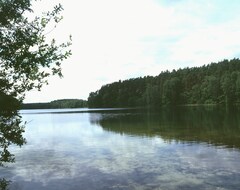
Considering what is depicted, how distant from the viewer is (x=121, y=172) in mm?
26000

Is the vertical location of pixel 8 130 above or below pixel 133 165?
above

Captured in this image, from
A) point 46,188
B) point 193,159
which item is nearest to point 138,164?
point 193,159

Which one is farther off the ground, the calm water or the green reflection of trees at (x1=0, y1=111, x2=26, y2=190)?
the green reflection of trees at (x1=0, y1=111, x2=26, y2=190)

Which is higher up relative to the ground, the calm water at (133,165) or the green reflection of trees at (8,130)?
the green reflection of trees at (8,130)

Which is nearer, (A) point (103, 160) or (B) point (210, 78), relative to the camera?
(A) point (103, 160)

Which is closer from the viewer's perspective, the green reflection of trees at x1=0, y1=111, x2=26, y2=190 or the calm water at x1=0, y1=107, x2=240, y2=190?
the green reflection of trees at x1=0, y1=111, x2=26, y2=190

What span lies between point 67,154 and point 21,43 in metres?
27.9

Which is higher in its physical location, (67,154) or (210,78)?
(210,78)

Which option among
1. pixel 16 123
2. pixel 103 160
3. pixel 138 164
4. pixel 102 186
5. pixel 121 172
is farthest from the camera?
pixel 103 160

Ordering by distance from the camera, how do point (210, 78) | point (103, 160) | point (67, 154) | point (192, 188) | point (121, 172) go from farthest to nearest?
point (210, 78) → point (67, 154) → point (103, 160) → point (121, 172) → point (192, 188)

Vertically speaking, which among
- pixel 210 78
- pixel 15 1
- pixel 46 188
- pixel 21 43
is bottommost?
pixel 46 188

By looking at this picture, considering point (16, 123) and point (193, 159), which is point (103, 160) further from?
point (16, 123)

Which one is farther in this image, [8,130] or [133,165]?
[133,165]

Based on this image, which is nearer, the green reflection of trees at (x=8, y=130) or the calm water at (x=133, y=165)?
the green reflection of trees at (x=8, y=130)
